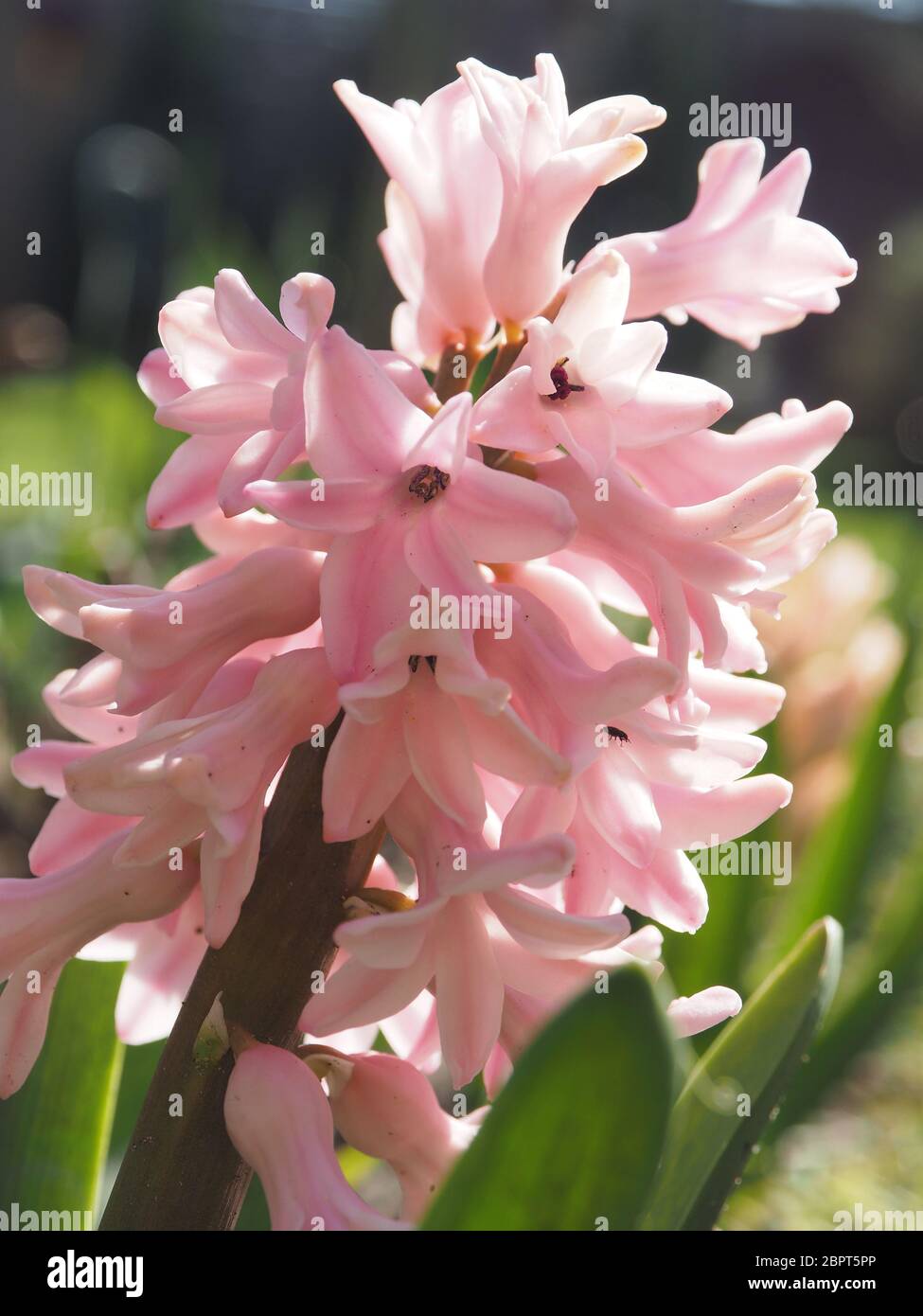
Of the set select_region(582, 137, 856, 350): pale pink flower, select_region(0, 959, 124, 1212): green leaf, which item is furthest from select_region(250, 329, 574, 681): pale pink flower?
select_region(0, 959, 124, 1212): green leaf

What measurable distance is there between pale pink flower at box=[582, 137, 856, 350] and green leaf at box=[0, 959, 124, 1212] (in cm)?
57

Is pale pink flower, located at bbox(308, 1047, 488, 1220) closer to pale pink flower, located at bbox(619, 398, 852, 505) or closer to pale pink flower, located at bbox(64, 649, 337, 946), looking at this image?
pale pink flower, located at bbox(64, 649, 337, 946)

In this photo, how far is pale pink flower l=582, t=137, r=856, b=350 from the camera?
0.76 metres

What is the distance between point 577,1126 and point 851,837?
1086 mm

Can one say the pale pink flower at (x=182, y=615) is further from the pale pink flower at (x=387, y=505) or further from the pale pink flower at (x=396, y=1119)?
the pale pink flower at (x=396, y=1119)

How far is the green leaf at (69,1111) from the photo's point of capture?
2.79 feet

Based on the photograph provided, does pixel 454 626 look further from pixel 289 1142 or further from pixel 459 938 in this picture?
pixel 289 1142

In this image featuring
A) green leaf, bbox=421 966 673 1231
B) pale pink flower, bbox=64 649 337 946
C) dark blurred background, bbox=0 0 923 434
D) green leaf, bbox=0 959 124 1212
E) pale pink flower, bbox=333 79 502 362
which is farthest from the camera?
dark blurred background, bbox=0 0 923 434

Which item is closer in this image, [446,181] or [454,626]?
[454,626]

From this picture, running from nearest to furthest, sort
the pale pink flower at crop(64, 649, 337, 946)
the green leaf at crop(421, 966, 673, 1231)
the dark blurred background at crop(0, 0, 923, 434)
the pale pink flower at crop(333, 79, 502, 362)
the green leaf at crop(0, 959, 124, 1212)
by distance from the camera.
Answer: the green leaf at crop(421, 966, 673, 1231) → the pale pink flower at crop(64, 649, 337, 946) → the pale pink flower at crop(333, 79, 502, 362) → the green leaf at crop(0, 959, 124, 1212) → the dark blurred background at crop(0, 0, 923, 434)

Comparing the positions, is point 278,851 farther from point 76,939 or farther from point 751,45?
point 751,45

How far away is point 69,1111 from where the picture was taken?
849 mm

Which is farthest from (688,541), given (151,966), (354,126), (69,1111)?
(354,126)

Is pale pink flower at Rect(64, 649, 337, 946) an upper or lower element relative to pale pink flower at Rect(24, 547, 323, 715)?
lower
